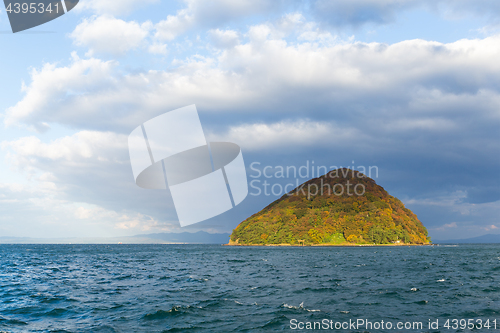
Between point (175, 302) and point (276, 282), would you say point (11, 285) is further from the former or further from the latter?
point (276, 282)

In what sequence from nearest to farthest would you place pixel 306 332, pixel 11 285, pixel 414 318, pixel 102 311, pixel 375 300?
pixel 306 332, pixel 414 318, pixel 102 311, pixel 375 300, pixel 11 285

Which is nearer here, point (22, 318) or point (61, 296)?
point (22, 318)

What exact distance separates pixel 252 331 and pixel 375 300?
12208 millimetres

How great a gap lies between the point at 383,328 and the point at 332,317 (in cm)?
326

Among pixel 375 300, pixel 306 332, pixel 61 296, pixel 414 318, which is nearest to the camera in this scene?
pixel 306 332

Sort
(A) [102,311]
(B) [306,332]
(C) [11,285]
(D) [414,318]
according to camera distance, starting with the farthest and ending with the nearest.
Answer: (C) [11,285] < (A) [102,311] < (D) [414,318] < (B) [306,332]

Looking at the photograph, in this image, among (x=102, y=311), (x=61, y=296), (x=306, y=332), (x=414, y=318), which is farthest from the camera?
(x=61, y=296)

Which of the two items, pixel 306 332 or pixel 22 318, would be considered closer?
pixel 306 332

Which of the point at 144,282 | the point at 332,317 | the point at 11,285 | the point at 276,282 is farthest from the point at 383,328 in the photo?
the point at 11,285

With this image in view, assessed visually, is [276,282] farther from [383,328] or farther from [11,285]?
[11,285]

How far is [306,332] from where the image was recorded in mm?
16922

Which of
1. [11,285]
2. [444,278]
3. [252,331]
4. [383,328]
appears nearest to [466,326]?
[383,328]

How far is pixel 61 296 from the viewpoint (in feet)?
90.6

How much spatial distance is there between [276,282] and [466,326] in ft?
65.3
